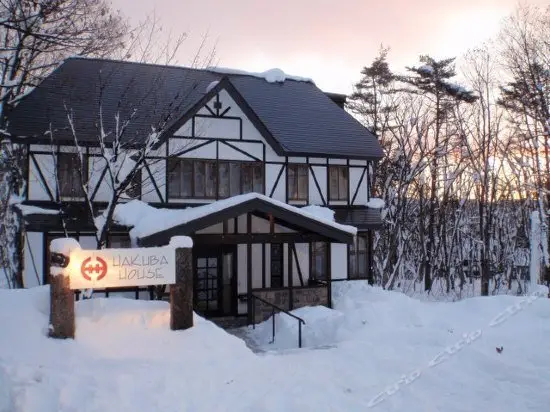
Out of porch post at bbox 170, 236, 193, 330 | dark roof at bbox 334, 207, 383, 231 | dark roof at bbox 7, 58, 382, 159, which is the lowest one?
porch post at bbox 170, 236, 193, 330

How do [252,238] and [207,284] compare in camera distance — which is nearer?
[252,238]

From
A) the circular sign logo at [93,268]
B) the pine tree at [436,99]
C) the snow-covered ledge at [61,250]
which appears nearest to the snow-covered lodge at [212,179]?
the circular sign logo at [93,268]

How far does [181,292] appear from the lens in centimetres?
784

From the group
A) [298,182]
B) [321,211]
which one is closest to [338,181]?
[298,182]

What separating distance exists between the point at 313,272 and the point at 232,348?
30.1ft

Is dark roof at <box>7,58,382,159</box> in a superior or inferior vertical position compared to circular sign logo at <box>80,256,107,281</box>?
superior

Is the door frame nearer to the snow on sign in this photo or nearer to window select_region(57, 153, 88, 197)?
window select_region(57, 153, 88, 197)

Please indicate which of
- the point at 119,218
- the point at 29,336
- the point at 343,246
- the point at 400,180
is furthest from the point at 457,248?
the point at 29,336

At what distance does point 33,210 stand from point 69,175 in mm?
1402

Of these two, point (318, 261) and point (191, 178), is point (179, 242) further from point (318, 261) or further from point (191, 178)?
point (318, 261)

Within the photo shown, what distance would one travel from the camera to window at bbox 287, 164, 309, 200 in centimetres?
1673

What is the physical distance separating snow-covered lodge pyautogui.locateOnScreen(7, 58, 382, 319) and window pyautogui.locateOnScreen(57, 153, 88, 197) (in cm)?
3

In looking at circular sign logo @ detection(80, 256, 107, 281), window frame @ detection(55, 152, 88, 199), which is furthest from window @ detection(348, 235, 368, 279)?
circular sign logo @ detection(80, 256, 107, 281)

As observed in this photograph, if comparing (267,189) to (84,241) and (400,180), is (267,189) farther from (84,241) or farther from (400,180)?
(400,180)
